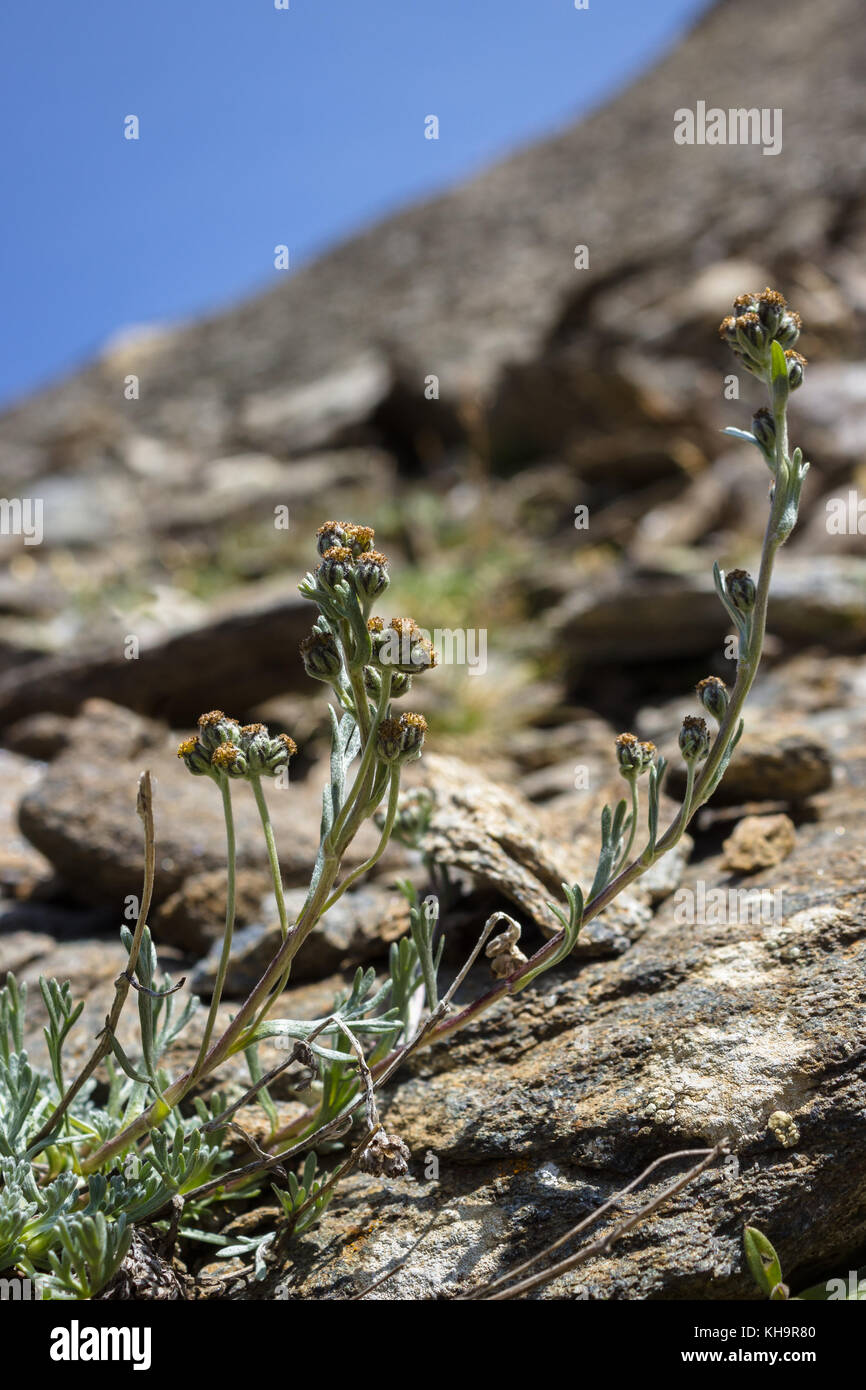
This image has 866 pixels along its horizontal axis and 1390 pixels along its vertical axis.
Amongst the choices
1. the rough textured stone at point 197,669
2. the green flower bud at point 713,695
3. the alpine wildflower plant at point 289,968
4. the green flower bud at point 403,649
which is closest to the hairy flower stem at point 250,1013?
the alpine wildflower plant at point 289,968

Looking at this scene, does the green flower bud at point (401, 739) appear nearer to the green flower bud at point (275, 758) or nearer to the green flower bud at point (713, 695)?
the green flower bud at point (275, 758)

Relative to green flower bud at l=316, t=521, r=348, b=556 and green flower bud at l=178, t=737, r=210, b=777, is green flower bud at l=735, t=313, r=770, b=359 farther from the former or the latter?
green flower bud at l=178, t=737, r=210, b=777

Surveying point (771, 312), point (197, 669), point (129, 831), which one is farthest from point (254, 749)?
point (197, 669)

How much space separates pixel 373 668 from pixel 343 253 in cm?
2738

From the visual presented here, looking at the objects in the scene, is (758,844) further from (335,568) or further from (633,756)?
(335,568)

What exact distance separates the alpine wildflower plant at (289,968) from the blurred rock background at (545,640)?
0.95ft

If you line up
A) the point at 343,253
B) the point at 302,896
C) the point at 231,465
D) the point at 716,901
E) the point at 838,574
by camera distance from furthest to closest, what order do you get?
the point at 343,253 → the point at 231,465 → the point at 838,574 → the point at 302,896 → the point at 716,901

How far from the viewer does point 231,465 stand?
1225cm

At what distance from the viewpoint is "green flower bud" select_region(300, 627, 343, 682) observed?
1.47 metres

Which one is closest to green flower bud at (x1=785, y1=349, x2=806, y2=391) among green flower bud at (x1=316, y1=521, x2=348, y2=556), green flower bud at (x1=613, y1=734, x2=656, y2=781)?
green flower bud at (x1=613, y1=734, x2=656, y2=781)

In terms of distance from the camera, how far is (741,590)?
1.58m

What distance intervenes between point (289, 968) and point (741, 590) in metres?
0.94

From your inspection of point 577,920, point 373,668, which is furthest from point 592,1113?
point 373,668
